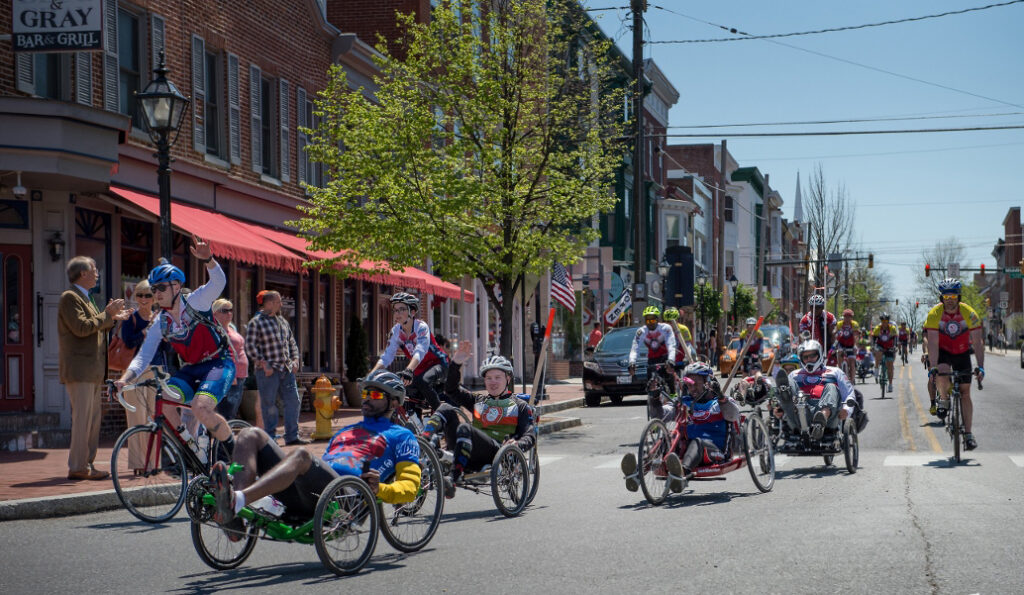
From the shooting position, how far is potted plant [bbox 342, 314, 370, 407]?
24.4m

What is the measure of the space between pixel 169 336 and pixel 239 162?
13555 mm

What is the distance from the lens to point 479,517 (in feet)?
33.3

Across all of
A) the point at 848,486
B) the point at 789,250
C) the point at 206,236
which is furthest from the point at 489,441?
the point at 789,250

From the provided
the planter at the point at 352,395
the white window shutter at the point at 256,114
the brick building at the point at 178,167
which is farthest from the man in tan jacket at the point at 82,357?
the planter at the point at 352,395

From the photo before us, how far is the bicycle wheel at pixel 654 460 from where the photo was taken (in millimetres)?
10344

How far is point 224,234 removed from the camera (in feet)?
60.4

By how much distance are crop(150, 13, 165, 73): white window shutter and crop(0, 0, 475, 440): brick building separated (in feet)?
0.09

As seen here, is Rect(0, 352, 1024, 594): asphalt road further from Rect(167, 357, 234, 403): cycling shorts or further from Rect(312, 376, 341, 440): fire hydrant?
Rect(312, 376, 341, 440): fire hydrant

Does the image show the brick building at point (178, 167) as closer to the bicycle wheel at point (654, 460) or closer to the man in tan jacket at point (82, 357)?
the man in tan jacket at point (82, 357)

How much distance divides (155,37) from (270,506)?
13.9 metres

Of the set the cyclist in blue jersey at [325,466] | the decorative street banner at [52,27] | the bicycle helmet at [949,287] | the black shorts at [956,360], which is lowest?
the cyclist in blue jersey at [325,466]

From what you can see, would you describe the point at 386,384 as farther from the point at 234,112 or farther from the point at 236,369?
the point at 234,112

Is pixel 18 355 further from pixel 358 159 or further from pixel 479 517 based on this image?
pixel 479 517

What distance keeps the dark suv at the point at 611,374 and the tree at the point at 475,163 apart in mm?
5532
